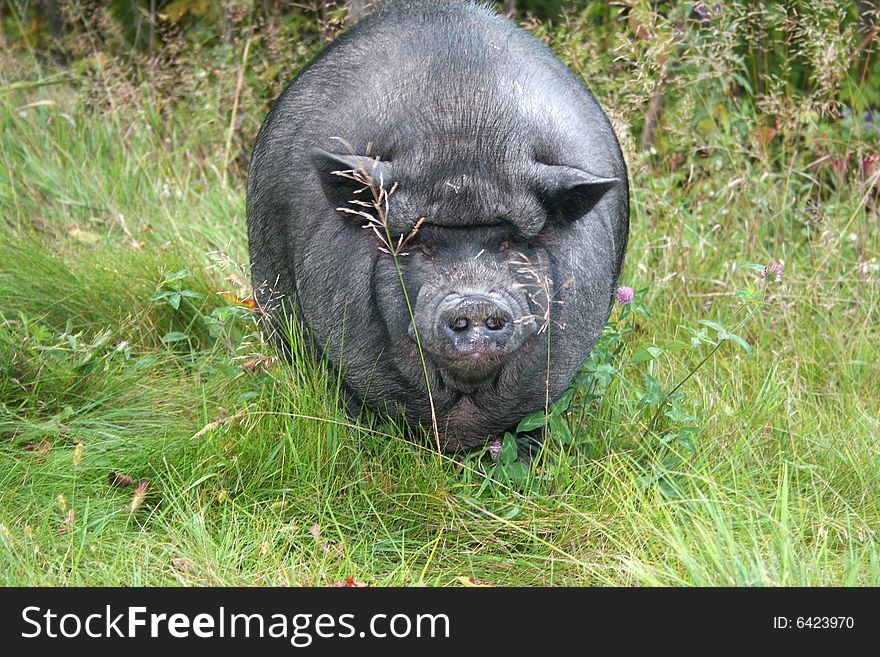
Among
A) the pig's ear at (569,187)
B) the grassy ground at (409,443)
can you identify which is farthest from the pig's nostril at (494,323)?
the grassy ground at (409,443)

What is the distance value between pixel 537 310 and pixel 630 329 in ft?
3.10

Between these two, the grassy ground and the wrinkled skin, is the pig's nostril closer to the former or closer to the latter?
the wrinkled skin

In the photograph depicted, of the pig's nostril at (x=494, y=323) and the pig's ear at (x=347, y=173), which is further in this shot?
the pig's ear at (x=347, y=173)

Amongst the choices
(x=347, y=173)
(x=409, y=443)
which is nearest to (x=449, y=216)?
(x=347, y=173)

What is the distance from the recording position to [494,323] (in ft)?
11.7

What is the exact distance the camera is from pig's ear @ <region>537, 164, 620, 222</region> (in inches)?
143

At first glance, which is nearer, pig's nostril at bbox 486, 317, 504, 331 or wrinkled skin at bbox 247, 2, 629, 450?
pig's nostril at bbox 486, 317, 504, 331

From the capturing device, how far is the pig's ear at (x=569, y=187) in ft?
12.0

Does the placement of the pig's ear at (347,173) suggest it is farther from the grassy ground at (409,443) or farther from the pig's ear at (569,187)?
the grassy ground at (409,443)

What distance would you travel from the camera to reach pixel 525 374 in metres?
4.05

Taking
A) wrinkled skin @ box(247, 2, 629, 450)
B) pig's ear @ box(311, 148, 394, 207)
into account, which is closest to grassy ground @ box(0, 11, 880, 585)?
wrinkled skin @ box(247, 2, 629, 450)

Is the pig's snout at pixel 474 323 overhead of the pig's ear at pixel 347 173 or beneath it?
beneath

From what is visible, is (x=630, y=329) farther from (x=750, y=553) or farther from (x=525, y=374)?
(x=750, y=553)

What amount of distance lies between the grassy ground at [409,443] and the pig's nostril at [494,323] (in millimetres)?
607
